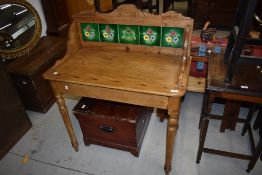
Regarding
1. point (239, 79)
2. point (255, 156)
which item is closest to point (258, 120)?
point (255, 156)

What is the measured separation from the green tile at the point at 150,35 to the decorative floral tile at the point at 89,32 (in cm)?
42

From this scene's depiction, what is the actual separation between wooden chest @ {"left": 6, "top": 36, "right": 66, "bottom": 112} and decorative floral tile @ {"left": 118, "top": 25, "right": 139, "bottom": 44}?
1.17 metres

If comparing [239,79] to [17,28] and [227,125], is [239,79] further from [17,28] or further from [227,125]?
[17,28]

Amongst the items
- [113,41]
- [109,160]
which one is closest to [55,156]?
[109,160]

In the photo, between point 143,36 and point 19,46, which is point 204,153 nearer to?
point 143,36

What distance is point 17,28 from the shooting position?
2748 mm

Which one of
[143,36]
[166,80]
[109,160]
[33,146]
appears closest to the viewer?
[166,80]

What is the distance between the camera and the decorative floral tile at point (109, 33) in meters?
1.93

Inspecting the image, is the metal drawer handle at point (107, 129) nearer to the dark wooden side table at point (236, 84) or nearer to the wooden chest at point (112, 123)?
the wooden chest at point (112, 123)

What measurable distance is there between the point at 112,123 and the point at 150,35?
2.77ft

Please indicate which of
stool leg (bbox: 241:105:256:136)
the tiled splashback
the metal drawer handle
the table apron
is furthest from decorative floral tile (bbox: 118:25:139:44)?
stool leg (bbox: 241:105:256:136)

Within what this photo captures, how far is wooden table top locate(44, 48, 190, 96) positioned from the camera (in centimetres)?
154

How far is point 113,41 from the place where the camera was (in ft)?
6.56

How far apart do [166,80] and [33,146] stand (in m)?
1.67
